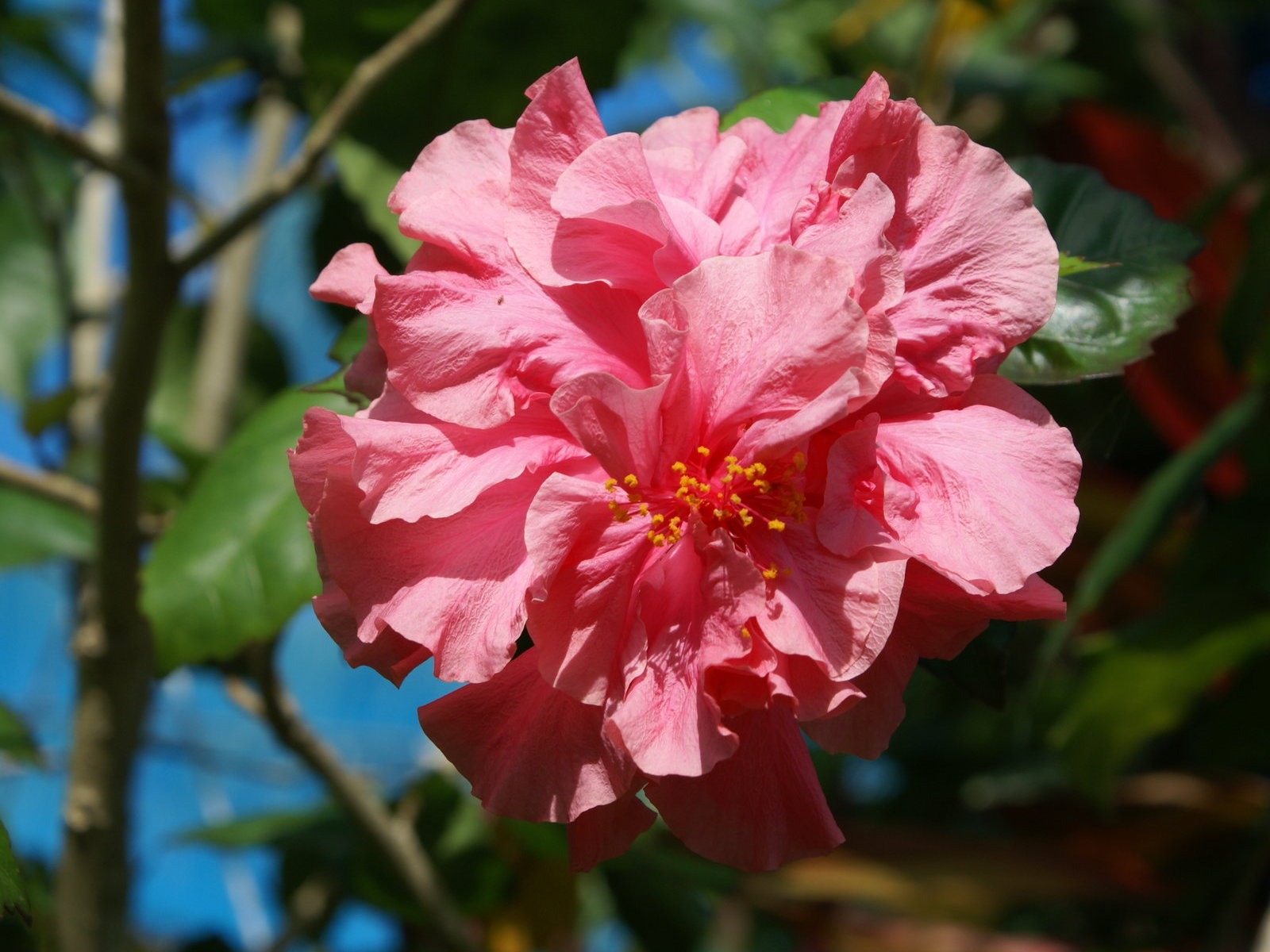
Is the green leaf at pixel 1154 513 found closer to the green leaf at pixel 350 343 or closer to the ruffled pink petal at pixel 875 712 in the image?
the ruffled pink petal at pixel 875 712

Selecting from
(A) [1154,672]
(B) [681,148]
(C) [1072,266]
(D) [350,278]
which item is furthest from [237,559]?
(A) [1154,672]

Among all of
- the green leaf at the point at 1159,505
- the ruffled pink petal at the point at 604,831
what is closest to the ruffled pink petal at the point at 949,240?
the ruffled pink petal at the point at 604,831

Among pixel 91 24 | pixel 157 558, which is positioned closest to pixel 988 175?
pixel 157 558

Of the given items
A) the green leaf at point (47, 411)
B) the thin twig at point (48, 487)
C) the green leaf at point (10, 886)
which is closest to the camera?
the green leaf at point (10, 886)

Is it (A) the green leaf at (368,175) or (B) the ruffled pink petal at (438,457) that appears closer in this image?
(B) the ruffled pink petal at (438,457)

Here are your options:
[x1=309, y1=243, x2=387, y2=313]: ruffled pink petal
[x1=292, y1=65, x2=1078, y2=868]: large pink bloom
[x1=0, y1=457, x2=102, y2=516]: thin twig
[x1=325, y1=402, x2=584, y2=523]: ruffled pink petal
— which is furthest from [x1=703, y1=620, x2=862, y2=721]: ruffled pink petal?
[x1=0, y1=457, x2=102, y2=516]: thin twig

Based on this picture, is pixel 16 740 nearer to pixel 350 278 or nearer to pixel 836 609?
pixel 350 278

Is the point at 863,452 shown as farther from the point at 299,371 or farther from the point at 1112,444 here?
the point at 299,371

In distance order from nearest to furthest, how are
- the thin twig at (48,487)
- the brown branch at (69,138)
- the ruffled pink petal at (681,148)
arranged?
the ruffled pink petal at (681,148) < the brown branch at (69,138) < the thin twig at (48,487)
